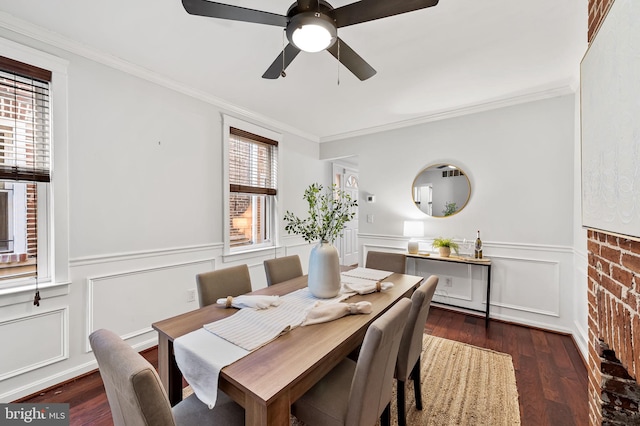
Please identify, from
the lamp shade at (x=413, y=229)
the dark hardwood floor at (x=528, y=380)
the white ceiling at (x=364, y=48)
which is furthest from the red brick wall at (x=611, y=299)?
the lamp shade at (x=413, y=229)

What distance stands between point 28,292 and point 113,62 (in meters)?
1.90

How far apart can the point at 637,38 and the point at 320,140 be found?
4.14m

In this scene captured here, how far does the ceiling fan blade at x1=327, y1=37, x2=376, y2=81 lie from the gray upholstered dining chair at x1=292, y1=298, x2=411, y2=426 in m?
1.51

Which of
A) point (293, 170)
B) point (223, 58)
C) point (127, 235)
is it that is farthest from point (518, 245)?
point (127, 235)

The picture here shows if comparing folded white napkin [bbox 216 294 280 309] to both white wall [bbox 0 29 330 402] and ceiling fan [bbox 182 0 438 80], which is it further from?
ceiling fan [bbox 182 0 438 80]

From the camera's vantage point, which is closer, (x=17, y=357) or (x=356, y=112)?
(x=17, y=357)

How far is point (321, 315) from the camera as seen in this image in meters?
1.49

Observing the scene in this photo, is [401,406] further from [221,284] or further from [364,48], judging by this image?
[364,48]

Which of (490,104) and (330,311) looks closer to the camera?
(330,311)

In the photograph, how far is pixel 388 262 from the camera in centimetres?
278

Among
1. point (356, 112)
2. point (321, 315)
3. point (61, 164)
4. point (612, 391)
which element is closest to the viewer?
point (612, 391)

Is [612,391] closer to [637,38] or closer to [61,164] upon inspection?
[637,38]

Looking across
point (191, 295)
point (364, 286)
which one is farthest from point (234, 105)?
point (364, 286)

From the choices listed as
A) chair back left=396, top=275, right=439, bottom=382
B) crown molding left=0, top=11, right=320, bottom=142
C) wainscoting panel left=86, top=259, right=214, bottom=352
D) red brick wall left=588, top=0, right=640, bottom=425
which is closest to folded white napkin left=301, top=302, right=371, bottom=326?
chair back left=396, top=275, right=439, bottom=382
